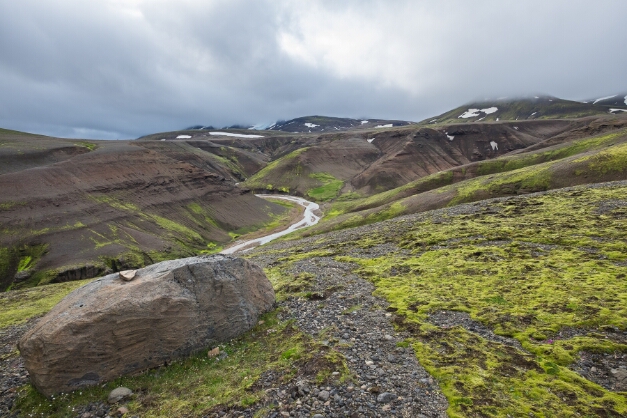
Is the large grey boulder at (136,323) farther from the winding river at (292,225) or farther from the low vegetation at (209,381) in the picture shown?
the winding river at (292,225)

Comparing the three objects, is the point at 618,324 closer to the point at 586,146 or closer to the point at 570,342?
the point at 570,342

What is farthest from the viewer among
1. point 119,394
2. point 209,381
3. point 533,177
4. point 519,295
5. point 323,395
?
point 533,177

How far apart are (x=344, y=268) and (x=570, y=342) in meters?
20.8

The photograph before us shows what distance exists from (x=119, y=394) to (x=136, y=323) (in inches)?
123

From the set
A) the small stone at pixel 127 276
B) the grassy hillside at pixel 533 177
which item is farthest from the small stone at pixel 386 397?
the grassy hillside at pixel 533 177

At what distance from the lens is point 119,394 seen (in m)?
14.6

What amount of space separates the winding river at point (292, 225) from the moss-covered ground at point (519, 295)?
56818 mm

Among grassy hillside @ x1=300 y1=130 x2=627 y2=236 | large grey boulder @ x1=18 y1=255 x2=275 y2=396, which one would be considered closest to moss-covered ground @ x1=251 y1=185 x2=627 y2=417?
large grey boulder @ x1=18 y1=255 x2=275 y2=396

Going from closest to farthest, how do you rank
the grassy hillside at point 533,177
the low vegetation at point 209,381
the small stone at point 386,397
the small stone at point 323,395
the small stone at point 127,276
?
1. the small stone at point 386,397
2. the small stone at point 323,395
3. the low vegetation at point 209,381
4. the small stone at point 127,276
5. the grassy hillside at point 533,177

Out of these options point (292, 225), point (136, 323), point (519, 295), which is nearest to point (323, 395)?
point (136, 323)

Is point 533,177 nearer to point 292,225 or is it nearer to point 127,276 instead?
point 127,276

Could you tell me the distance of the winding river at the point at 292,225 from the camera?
308 ft

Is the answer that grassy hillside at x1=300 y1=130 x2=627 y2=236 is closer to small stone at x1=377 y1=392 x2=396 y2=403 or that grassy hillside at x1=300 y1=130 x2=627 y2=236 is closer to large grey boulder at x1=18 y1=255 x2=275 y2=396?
large grey boulder at x1=18 y1=255 x2=275 y2=396

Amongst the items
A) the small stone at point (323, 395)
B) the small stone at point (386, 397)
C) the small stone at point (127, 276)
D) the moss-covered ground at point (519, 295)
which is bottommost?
the small stone at point (323, 395)
